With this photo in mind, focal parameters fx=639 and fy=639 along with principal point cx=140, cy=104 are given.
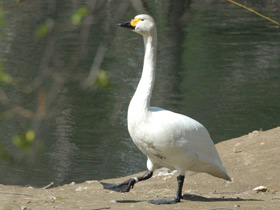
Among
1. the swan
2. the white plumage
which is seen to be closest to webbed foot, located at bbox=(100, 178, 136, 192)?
the swan

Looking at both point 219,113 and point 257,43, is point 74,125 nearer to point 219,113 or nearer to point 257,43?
point 219,113

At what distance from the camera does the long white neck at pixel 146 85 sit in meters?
6.09

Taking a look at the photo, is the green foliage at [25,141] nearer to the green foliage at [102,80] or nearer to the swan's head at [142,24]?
the green foliage at [102,80]

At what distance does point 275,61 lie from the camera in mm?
17688

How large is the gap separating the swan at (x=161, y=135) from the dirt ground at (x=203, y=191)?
0.30 m

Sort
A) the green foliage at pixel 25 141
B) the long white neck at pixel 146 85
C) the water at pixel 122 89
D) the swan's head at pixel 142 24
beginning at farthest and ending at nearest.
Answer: the water at pixel 122 89 → the swan's head at pixel 142 24 → the long white neck at pixel 146 85 → the green foliage at pixel 25 141

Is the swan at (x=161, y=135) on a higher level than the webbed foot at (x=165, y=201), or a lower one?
higher

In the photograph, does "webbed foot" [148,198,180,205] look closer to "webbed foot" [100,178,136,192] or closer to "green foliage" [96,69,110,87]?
"webbed foot" [100,178,136,192]

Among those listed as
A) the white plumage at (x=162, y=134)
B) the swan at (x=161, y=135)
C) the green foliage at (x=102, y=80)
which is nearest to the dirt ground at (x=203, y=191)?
the swan at (x=161, y=135)

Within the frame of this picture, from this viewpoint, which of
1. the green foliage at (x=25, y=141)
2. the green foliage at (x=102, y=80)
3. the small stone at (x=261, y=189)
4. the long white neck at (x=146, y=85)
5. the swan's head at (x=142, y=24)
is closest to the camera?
the green foliage at (x=25, y=141)

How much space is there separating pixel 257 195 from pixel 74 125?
5.58 meters

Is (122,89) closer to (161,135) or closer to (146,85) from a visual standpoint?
(146,85)

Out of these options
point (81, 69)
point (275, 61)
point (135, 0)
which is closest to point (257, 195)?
point (135, 0)

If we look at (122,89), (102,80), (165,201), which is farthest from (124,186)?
(122,89)
